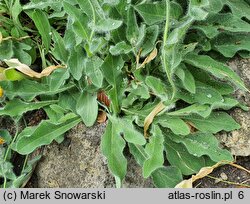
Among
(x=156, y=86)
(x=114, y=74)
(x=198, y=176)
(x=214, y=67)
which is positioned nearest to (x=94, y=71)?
(x=114, y=74)

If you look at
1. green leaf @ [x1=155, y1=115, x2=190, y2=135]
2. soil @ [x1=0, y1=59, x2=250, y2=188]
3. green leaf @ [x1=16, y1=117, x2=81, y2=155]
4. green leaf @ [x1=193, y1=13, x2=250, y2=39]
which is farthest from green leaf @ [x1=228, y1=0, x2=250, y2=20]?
green leaf @ [x1=16, y1=117, x2=81, y2=155]

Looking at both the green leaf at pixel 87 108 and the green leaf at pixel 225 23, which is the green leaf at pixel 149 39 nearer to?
the green leaf at pixel 225 23

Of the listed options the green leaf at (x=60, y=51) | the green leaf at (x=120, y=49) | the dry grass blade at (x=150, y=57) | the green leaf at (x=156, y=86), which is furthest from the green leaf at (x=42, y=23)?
the green leaf at (x=156, y=86)

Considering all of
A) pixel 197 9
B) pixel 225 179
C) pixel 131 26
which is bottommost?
pixel 225 179

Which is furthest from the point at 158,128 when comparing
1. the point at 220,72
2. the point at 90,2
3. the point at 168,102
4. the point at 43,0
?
the point at 43,0

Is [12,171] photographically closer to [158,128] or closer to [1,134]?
[1,134]

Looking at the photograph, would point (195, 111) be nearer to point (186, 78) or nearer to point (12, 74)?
point (186, 78)

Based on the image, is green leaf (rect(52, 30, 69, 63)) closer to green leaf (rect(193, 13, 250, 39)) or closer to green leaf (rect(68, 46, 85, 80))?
green leaf (rect(68, 46, 85, 80))
